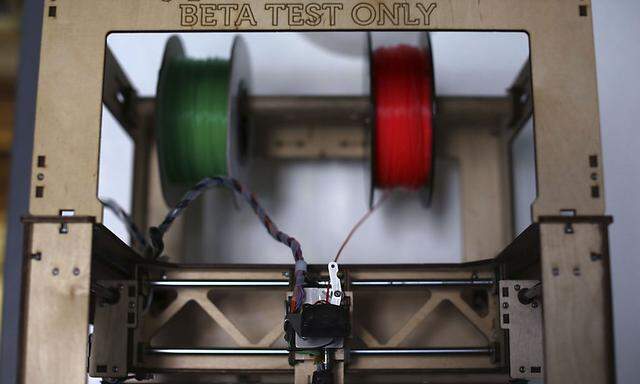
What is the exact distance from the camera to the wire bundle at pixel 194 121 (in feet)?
6.84

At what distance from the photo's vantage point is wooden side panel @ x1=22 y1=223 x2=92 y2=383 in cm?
145

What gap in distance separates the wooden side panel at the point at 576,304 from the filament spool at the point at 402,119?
66 centimetres

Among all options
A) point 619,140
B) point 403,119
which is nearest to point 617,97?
point 619,140

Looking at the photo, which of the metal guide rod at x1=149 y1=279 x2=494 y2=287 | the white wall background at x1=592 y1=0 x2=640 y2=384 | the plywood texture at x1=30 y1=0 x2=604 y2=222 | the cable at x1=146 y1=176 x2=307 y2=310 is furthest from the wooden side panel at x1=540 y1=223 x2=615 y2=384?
the white wall background at x1=592 y1=0 x2=640 y2=384

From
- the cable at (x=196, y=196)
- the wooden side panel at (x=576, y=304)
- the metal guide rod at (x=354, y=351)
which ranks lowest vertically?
the metal guide rod at (x=354, y=351)

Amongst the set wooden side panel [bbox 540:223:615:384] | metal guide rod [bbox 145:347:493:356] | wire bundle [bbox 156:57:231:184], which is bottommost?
metal guide rod [bbox 145:347:493:356]

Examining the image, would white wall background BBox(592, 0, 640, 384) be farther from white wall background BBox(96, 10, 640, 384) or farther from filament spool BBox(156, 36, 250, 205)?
filament spool BBox(156, 36, 250, 205)

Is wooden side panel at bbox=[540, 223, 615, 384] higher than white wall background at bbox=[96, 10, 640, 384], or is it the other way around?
white wall background at bbox=[96, 10, 640, 384]

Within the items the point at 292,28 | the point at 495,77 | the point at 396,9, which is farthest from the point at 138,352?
the point at 495,77

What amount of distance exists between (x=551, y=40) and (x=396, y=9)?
0.31 m

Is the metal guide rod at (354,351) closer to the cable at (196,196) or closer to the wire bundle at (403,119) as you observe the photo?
the cable at (196,196)

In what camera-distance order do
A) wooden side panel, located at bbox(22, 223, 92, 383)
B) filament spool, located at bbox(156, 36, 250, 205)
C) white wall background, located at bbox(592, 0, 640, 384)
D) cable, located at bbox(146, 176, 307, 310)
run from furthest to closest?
white wall background, located at bbox(592, 0, 640, 384)
filament spool, located at bbox(156, 36, 250, 205)
cable, located at bbox(146, 176, 307, 310)
wooden side panel, located at bbox(22, 223, 92, 383)

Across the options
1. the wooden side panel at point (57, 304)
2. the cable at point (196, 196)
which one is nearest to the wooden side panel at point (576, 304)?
the cable at point (196, 196)

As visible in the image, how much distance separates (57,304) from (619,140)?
1741 mm
